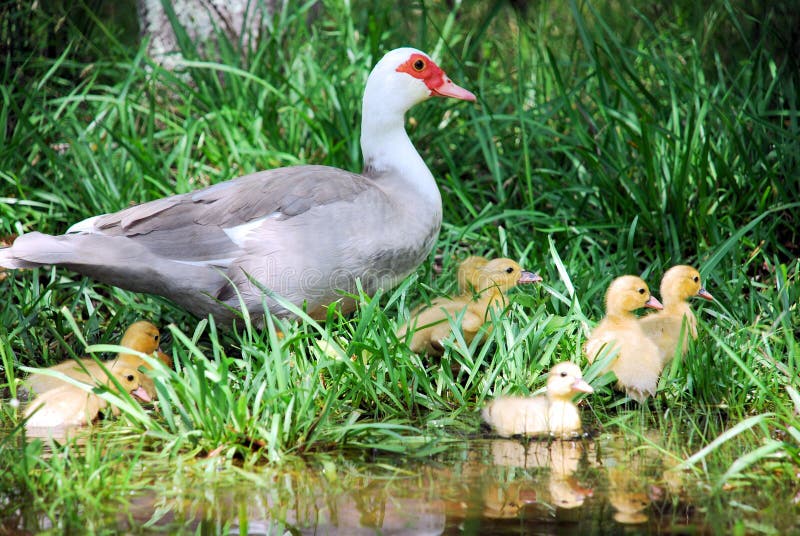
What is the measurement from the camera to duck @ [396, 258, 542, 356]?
4.11 metres

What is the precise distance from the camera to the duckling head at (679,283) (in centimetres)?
415

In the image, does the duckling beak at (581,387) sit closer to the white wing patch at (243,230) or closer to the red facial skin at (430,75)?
the white wing patch at (243,230)

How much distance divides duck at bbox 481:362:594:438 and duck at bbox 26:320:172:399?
51.2 inches

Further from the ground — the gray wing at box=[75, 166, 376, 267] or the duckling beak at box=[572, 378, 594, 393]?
the gray wing at box=[75, 166, 376, 267]

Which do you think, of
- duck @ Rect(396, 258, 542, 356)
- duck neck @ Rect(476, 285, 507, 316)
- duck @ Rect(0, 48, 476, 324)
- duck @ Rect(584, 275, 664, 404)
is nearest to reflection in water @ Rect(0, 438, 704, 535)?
duck @ Rect(584, 275, 664, 404)

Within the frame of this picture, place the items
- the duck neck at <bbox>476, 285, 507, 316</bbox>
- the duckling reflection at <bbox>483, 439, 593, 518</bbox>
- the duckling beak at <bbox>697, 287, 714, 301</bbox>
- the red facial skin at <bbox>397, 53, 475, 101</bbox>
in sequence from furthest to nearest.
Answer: the red facial skin at <bbox>397, 53, 475, 101</bbox>, the duckling beak at <bbox>697, 287, 714, 301</bbox>, the duck neck at <bbox>476, 285, 507, 316</bbox>, the duckling reflection at <bbox>483, 439, 593, 518</bbox>

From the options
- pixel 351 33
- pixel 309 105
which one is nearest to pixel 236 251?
pixel 309 105

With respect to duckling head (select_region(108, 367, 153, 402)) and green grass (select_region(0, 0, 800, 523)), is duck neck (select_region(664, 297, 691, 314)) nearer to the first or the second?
green grass (select_region(0, 0, 800, 523))

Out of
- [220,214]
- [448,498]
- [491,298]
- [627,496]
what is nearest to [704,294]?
[491,298]

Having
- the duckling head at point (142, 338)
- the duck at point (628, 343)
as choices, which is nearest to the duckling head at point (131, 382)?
the duckling head at point (142, 338)

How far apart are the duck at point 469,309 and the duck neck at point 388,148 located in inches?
16.5

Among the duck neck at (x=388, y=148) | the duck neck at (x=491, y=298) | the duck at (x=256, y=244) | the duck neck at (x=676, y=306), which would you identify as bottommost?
the duck neck at (x=676, y=306)

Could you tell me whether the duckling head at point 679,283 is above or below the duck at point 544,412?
above

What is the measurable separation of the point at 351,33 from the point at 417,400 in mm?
3366
